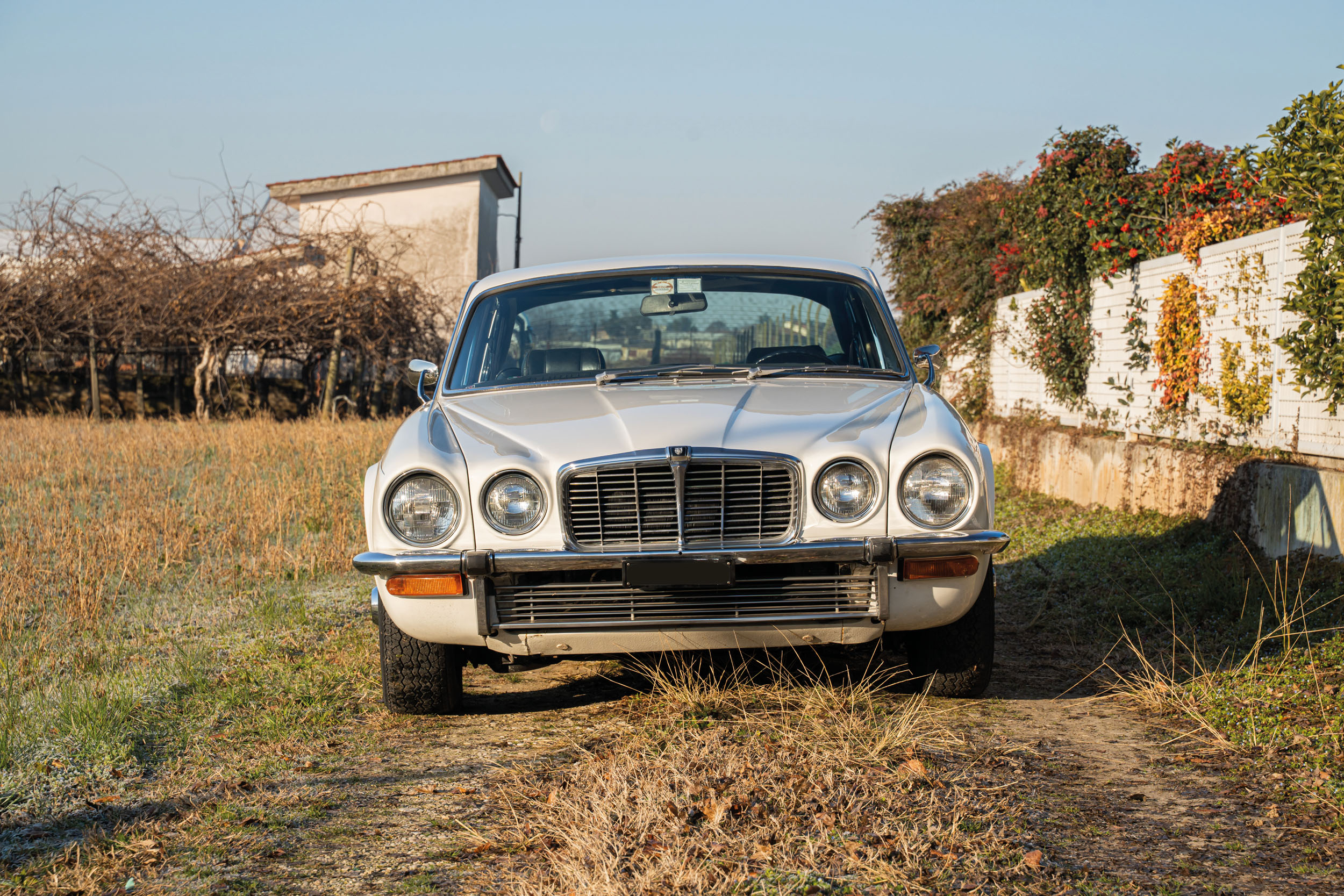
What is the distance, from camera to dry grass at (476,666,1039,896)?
2539 millimetres

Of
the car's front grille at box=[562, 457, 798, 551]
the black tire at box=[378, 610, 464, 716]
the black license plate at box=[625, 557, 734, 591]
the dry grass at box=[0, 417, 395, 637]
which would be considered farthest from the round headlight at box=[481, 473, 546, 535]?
the dry grass at box=[0, 417, 395, 637]

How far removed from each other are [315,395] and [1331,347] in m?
20.1

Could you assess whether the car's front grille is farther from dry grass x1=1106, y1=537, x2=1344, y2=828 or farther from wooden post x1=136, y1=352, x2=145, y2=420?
wooden post x1=136, y1=352, x2=145, y2=420

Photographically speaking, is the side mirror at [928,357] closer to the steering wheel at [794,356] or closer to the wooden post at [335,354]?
the steering wheel at [794,356]

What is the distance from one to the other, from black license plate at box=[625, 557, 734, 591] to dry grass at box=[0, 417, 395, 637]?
142 inches

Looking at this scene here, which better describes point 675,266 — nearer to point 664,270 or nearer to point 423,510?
point 664,270

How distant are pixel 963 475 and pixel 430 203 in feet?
79.8

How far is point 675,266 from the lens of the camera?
502 cm

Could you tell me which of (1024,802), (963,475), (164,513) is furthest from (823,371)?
(164,513)

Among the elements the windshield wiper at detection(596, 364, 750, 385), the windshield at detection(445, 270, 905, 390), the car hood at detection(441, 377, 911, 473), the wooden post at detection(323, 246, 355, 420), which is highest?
the wooden post at detection(323, 246, 355, 420)

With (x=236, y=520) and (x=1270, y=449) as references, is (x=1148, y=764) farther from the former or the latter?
(x=236, y=520)

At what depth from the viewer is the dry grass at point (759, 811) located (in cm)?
254

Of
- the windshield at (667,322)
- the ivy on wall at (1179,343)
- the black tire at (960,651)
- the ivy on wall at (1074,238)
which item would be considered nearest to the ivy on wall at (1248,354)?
the ivy on wall at (1179,343)

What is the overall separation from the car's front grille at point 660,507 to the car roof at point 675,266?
1.68m
